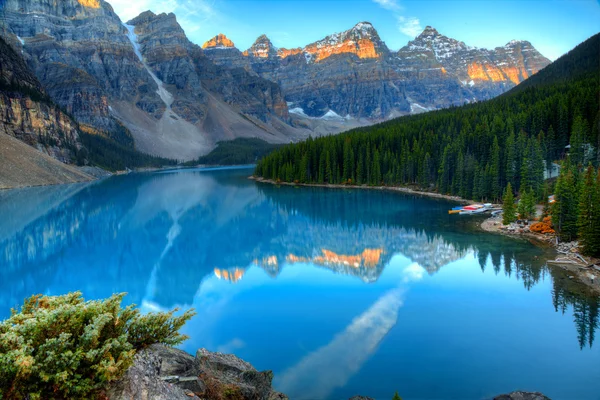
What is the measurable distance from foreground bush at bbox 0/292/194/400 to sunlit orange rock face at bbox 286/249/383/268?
2280cm

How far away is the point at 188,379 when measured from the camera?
7.84 m

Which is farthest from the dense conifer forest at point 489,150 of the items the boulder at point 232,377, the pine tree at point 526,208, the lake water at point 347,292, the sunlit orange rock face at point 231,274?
the boulder at point 232,377

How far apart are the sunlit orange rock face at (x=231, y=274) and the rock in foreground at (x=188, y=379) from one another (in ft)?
53.8

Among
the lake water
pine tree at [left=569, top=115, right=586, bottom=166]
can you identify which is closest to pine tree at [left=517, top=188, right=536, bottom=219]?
the lake water

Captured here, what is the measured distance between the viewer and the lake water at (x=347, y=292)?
13766 mm

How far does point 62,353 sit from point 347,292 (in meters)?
18.1

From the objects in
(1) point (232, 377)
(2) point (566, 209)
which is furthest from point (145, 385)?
(2) point (566, 209)

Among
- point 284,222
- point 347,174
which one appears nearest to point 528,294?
point 284,222

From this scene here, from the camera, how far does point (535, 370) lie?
13688 millimetres

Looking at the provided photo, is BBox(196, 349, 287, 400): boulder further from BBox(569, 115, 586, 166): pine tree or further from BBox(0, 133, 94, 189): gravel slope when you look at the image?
BBox(0, 133, 94, 189): gravel slope

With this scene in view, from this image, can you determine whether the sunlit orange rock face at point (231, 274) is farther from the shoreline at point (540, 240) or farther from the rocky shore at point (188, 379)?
the shoreline at point (540, 240)

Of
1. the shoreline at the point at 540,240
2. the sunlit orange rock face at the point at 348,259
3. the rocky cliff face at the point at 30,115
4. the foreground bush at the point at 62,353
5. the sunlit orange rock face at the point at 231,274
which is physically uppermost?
the rocky cliff face at the point at 30,115

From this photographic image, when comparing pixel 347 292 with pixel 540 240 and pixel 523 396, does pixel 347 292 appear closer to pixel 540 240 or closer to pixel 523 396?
pixel 523 396

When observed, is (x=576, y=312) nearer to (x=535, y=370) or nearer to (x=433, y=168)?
(x=535, y=370)
